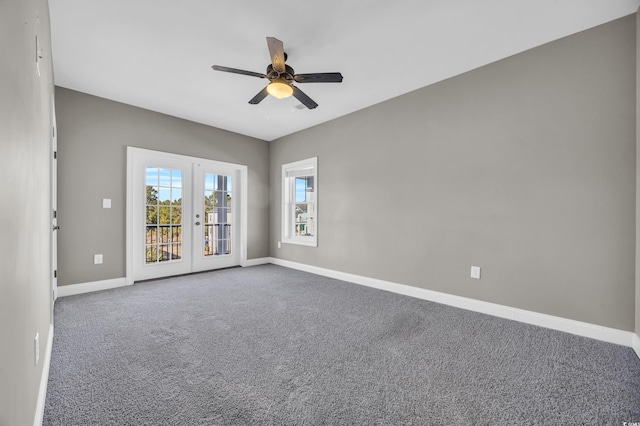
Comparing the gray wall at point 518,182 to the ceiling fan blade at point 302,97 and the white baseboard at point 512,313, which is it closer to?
the white baseboard at point 512,313

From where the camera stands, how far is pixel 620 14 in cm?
225

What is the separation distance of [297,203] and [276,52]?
3.28 meters

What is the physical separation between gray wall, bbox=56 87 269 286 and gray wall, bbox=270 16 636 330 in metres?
3.33

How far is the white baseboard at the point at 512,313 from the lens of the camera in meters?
2.27

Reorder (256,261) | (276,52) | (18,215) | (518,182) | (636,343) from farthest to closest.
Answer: (256,261)
(518,182)
(276,52)
(636,343)
(18,215)

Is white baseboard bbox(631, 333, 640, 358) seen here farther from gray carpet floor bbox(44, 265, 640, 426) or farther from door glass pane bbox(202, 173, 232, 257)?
door glass pane bbox(202, 173, 232, 257)

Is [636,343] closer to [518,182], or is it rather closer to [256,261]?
[518,182]

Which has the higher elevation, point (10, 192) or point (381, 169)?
point (381, 169)

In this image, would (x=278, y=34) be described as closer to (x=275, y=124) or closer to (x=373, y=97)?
(x=373, y=97)

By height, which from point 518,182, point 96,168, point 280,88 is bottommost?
point 518,182

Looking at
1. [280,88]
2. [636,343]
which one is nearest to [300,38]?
[280,88]

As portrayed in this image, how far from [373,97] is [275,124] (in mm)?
1862

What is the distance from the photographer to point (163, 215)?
4.46m

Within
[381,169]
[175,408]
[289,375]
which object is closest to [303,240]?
[381,169]
